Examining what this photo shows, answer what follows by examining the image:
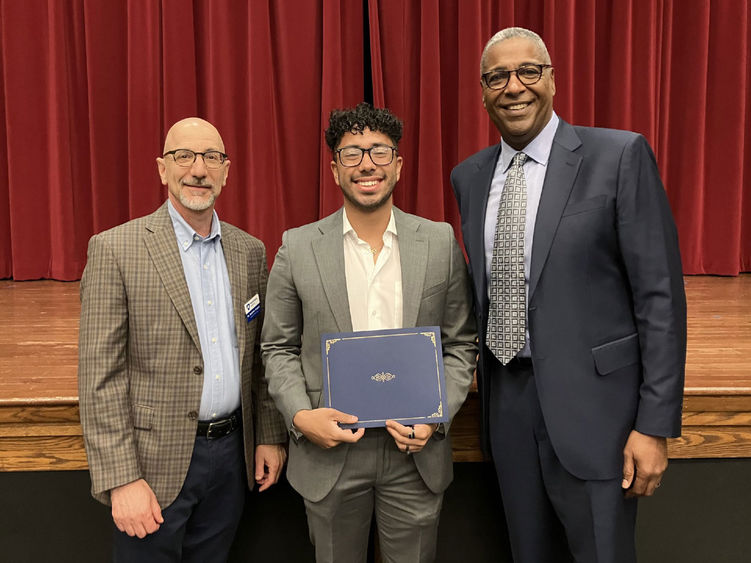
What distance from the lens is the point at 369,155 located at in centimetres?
133

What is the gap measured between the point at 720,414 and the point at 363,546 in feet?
3.76

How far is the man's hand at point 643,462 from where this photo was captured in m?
1.25

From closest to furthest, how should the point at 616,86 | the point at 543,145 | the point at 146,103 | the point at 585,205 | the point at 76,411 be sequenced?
the point at 585,205, the point at 543,145, the point at 76,411, the point at 146,103, the point at 616,86

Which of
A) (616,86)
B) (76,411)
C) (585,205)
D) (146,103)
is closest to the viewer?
A: (585,205)

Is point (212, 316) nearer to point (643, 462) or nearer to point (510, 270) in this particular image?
point (510, 270)

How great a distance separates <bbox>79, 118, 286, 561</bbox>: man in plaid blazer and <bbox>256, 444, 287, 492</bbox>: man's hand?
3cm

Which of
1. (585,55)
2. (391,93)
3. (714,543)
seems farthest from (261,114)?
(714,543)

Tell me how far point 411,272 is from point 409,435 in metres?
0.34

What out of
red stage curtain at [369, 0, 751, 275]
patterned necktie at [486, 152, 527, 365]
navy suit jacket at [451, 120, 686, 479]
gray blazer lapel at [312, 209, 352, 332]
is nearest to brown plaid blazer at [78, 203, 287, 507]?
gray blazer lapel at [312, 209, 352, 332]

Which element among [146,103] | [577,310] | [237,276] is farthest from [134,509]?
[146,103]

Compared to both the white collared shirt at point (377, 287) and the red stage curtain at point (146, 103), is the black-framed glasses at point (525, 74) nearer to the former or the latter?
the white collared shirt at point (377, 287)

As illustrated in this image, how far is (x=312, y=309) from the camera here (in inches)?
52.9

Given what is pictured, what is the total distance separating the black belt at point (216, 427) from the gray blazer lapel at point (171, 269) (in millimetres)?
191

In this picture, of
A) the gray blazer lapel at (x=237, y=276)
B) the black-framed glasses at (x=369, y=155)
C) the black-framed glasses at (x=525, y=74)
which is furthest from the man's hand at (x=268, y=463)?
the black-framed glasses at (x=525, y=74)
